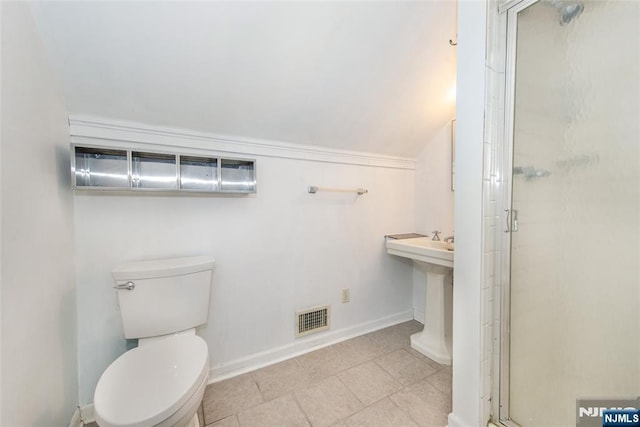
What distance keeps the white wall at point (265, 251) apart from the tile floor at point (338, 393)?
0.51 feet

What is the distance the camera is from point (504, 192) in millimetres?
1097

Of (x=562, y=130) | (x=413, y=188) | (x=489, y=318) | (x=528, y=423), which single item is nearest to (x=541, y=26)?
(x=562, y=130)

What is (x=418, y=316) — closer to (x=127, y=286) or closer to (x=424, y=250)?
(x=424, y=250)

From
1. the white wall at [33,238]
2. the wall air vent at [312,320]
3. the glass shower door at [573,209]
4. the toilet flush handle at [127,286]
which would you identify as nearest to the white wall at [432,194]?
the wall air vent at [312,320]

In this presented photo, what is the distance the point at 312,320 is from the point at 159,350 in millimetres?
1062

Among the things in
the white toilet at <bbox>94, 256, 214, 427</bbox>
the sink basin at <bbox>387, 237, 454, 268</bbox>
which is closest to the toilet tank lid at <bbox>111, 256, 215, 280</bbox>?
the white toilet at <bbox>94, 256, 214, 427</bbox>

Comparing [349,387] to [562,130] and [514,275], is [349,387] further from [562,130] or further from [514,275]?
[562,130]

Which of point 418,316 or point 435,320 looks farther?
point 418,316

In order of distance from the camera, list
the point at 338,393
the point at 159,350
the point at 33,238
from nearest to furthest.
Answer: the point at 33,238 < the point at 159,350 < the point at 338,393

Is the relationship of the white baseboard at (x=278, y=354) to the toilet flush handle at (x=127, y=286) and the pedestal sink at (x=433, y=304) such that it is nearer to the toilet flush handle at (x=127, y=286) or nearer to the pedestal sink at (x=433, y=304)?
the pedestal sink at (x=433, y=304)

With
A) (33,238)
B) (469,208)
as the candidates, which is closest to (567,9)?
(469,208)

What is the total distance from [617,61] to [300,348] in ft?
7.24

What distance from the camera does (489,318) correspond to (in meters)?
1.11

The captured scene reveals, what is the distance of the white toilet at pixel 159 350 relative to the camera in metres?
0.88
